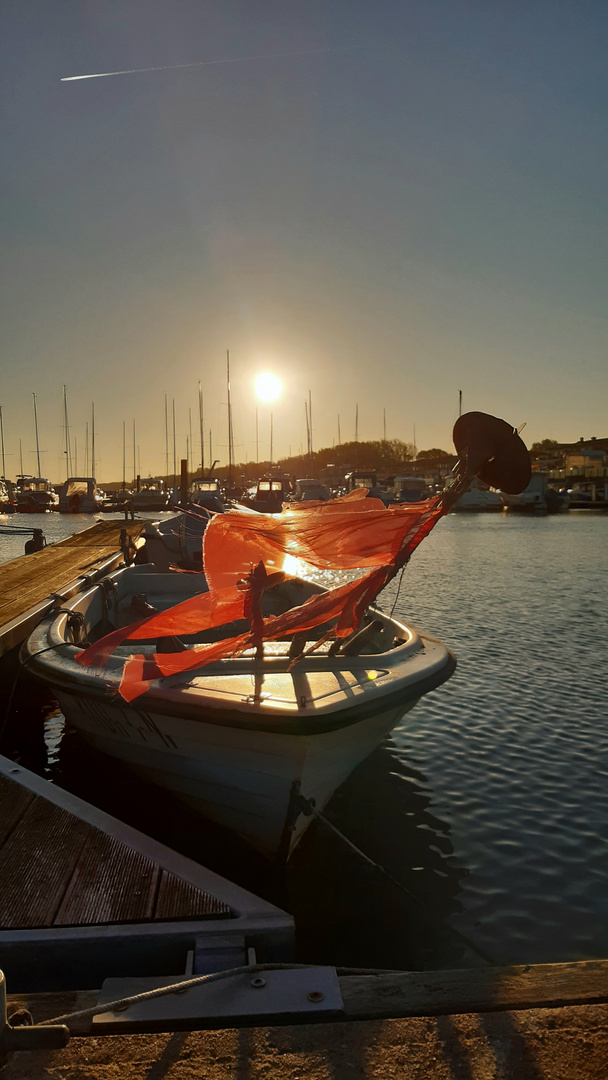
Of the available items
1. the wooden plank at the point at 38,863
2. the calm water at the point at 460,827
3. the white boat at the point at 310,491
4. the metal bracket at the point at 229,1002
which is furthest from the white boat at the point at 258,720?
the white boat at the point at 310,491

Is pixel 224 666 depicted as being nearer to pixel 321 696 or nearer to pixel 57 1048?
pixel 321 696

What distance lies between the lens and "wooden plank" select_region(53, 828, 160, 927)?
12.8 ft

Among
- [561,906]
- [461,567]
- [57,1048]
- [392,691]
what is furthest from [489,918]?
[461,567]

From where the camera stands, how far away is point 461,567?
93.6 ft

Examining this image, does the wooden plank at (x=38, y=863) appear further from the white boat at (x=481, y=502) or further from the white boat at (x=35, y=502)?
the white boat at (x=35, y=502)

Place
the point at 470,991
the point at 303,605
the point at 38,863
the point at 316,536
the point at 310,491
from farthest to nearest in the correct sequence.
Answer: the point at 310,491
the point at 316,536
the point at 303,605
the point at 38,863
the point at 470,991

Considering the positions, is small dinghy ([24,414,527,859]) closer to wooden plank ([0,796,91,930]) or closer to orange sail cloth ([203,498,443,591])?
orange sail cloth ([203,498,443,591])

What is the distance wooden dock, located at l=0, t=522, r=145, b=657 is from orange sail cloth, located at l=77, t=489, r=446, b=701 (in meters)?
4.13

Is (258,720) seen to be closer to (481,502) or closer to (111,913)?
(111,913)

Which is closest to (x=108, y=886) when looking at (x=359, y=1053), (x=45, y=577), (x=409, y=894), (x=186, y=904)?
(x=186, y=904)

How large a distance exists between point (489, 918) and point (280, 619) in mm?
2705

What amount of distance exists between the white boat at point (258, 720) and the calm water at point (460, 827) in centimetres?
54

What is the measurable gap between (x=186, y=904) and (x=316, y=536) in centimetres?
292

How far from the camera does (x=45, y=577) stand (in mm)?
14367
